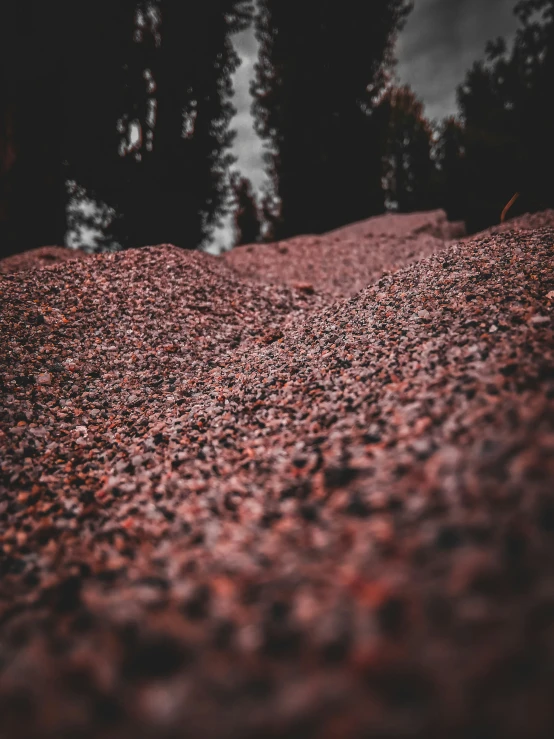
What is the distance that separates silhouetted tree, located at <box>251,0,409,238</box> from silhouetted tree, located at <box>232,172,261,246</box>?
2.48m

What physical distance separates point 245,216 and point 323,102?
401 inches

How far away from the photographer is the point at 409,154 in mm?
33469

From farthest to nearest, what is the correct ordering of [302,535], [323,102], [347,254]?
[323,102], [347,254], [302,535]

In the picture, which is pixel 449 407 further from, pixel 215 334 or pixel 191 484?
pixel 215 334

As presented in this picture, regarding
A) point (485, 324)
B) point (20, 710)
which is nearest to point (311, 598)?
point (20, 710)

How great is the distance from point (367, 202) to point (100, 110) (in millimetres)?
20022

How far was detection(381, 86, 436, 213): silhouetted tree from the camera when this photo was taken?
32.5 m

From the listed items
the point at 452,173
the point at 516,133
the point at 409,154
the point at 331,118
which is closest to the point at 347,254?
the point at 516,133

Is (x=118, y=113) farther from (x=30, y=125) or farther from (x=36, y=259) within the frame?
(x=36, y=259)

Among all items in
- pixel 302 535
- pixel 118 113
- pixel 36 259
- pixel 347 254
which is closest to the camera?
pixel 302 535

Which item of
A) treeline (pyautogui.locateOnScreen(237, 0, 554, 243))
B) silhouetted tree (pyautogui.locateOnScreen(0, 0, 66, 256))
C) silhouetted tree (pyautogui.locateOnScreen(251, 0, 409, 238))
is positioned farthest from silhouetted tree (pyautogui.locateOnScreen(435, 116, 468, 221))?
silhouetted tree (pyautogui.locateOnScreen(0, 0, 66, 256))

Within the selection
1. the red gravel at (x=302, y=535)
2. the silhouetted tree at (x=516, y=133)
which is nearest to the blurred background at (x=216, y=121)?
the silhouetted tree at (x=516, y=133)

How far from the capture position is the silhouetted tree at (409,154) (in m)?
32.5

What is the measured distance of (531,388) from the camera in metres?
3.33
